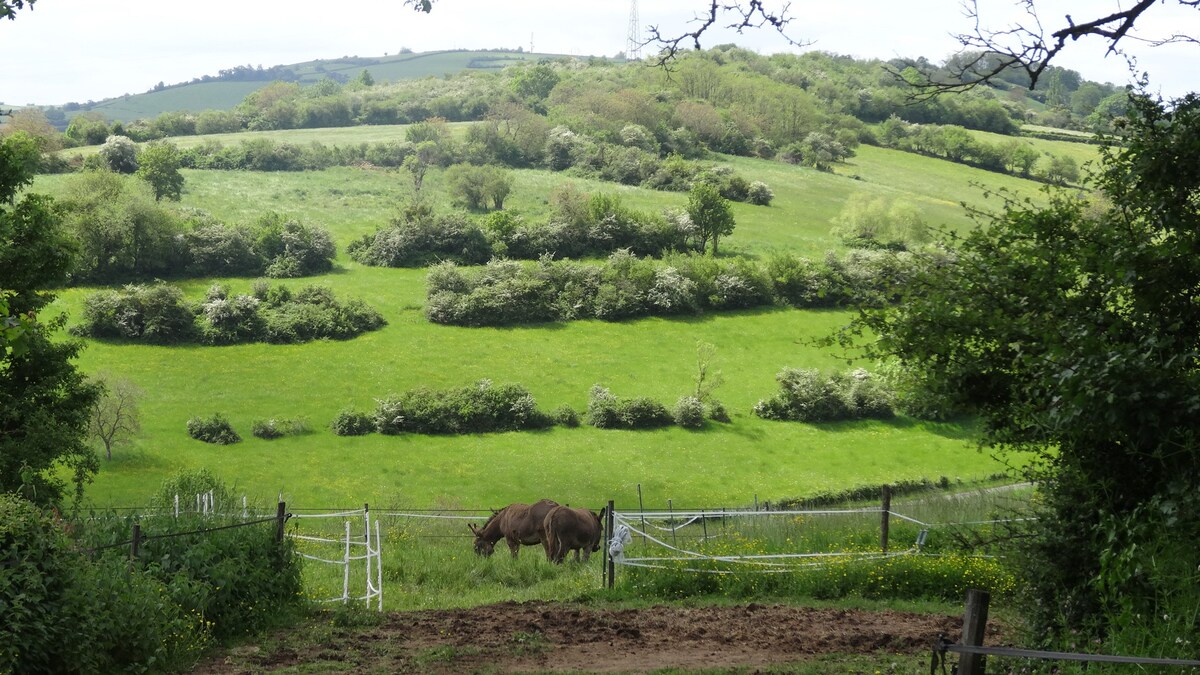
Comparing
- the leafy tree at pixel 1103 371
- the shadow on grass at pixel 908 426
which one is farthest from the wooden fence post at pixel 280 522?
the shadow on grass at pixel 908 426

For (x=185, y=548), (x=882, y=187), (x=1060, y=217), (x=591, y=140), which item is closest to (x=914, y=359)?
(x=1060, y=217)

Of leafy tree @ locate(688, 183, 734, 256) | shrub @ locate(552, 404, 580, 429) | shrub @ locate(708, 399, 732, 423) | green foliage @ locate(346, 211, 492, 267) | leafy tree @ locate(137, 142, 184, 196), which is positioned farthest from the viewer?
leafy tree @ locate(137, 142, 184, 196)

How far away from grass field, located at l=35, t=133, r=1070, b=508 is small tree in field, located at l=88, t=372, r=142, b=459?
95cm

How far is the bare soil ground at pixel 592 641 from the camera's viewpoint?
1128cm

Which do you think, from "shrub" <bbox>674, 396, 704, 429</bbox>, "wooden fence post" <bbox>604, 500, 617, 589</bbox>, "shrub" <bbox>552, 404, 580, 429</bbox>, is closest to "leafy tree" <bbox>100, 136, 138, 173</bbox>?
"shrub" <bbox>552, 404, 580, 429</bbox>

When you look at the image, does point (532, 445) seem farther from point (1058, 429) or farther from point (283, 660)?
point (1058, 429)

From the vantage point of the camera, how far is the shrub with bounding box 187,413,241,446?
5406 centimetres

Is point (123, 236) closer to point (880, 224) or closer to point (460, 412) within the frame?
point (460, 412)

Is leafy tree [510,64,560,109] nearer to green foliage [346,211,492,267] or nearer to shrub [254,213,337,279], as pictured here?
green foliage [346,211,492,267]

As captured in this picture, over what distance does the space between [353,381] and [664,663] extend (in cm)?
5365

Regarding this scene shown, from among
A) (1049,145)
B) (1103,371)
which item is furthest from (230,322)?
(1049,145)

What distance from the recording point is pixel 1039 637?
30.4 feet

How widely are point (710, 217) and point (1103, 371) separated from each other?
82395 mm

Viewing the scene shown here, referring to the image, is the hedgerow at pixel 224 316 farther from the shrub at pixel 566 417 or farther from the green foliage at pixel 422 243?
the shrub at pixel 566 417
